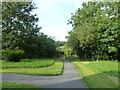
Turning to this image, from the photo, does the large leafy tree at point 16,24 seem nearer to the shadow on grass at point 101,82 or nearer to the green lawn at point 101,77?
the green lawn at point 101,77

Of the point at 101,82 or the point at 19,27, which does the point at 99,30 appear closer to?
the point at 19,27

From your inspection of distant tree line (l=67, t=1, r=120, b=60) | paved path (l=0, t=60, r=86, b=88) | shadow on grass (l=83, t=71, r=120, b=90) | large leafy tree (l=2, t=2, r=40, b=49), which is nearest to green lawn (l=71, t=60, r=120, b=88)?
shadow on grass (l=83, t=71, r=120, b=90)

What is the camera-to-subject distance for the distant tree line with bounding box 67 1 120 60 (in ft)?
82.0

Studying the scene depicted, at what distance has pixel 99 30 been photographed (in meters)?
26.8

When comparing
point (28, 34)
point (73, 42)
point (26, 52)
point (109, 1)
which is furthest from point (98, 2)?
point (26, 52)

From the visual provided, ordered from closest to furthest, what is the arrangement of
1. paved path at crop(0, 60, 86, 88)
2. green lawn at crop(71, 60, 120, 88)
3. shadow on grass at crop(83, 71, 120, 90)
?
shadow on grass at crop(83, 71, 120, 90) → paved path at crop(0, 60, 86, 88) → green lawn at crop(71, 60, 120, 88)

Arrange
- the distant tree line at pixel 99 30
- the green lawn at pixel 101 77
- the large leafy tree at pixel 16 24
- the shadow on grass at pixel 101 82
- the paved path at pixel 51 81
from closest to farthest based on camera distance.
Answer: the shadow on grass at pixel 101 82 < the paved path at pixel 51 81 < the green lawn at pixel 101 77 < the distant tree line at pixel 99 30 < the large leafy tree at pixel 16 24

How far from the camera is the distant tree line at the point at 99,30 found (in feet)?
82.0

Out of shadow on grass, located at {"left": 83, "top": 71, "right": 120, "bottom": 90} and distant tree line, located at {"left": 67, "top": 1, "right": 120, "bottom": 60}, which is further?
distant tree line, located at {"left": 67, "top": 1, "right": 120, "bottom": 60}

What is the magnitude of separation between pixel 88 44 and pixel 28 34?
12.9m

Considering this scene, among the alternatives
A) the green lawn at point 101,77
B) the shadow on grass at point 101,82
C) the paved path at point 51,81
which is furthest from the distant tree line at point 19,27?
the shadow on grass at point 101,82

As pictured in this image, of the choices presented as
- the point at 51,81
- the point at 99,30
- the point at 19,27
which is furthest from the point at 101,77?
the point at 19,27

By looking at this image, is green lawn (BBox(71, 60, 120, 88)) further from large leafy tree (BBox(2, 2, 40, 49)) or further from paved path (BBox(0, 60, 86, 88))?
large leafy tree (BBox(2, 2, 40, 49))

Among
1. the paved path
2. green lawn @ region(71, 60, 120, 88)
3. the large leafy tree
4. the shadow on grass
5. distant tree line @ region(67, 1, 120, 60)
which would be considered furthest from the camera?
the large leafy tree
